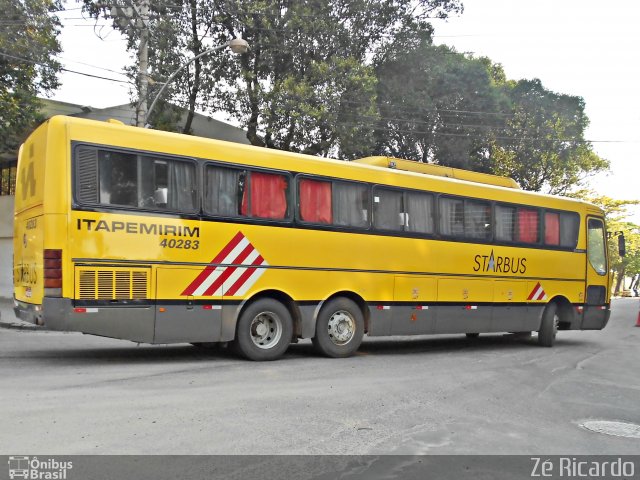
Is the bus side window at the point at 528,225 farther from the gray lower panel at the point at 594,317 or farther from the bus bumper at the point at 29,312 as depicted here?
the bus bumper at the point at 29,312

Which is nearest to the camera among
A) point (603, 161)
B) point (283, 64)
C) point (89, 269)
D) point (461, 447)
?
point (461, 447)

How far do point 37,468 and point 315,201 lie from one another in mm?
6679

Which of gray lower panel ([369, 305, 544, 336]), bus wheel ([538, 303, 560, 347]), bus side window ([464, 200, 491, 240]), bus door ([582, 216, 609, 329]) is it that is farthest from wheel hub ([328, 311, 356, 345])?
bus door ([582, 216, 609, 329])

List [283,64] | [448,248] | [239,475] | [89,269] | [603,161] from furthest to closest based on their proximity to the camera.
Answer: [603,161], [283,64], [448,248], [89,269], [239,475]

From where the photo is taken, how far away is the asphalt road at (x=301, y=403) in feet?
16.8

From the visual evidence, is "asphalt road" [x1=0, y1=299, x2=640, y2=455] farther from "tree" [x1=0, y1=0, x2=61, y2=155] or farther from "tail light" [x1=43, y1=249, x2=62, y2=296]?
"tree" [x1=0, y1=0, x2=61, y2=155]

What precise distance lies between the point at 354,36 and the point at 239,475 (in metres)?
22.0

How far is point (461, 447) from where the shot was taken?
5250 mm

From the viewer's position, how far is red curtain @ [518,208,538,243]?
13.5 meters

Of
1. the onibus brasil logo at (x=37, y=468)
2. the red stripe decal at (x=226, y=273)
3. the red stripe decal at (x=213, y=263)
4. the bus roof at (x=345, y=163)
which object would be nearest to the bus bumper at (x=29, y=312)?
the red stripe decal at (x=213, y=263)

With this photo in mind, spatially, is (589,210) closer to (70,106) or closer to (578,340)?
(578,340)

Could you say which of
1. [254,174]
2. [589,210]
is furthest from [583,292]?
[254,174]

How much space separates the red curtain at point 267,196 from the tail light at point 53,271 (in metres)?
2.81
